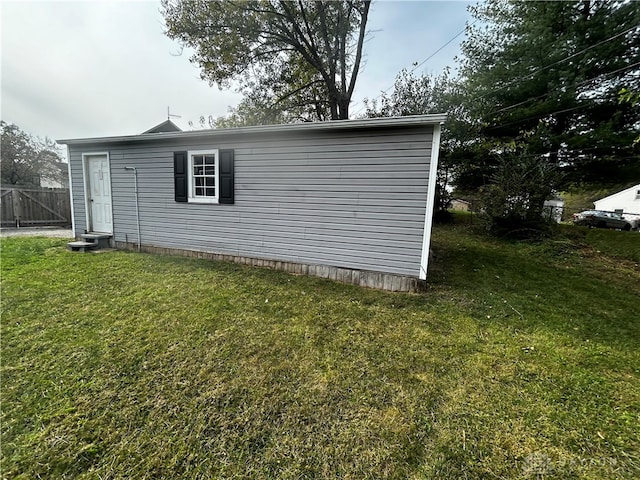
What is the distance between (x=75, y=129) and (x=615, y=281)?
2557 cm

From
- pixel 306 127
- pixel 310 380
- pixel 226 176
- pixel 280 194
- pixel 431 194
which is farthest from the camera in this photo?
pixel 226 176

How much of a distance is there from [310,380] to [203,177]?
4824mm

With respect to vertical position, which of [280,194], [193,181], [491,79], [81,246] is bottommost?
[81,246]

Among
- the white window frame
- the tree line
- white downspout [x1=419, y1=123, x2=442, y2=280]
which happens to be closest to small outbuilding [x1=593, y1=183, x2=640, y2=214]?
the tree line

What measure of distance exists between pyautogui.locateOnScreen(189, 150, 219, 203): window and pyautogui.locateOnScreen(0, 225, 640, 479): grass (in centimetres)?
200

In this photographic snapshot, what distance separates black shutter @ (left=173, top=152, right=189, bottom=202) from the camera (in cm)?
562

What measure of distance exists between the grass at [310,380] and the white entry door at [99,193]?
254 centimetres

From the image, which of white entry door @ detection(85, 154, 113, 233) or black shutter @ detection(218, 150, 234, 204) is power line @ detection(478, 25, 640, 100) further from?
white entry door @ detection(85, 154, 113, 233)

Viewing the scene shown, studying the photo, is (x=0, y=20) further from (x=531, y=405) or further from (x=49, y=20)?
(x=531, y=405)

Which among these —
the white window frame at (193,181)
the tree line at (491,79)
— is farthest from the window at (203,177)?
the tree line at (491,79)

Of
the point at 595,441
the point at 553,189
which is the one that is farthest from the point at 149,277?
the point at 553,189

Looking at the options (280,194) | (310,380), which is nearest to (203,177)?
(280,194)

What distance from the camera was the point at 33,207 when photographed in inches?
396

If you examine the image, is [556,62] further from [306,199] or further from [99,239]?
[99,239]
